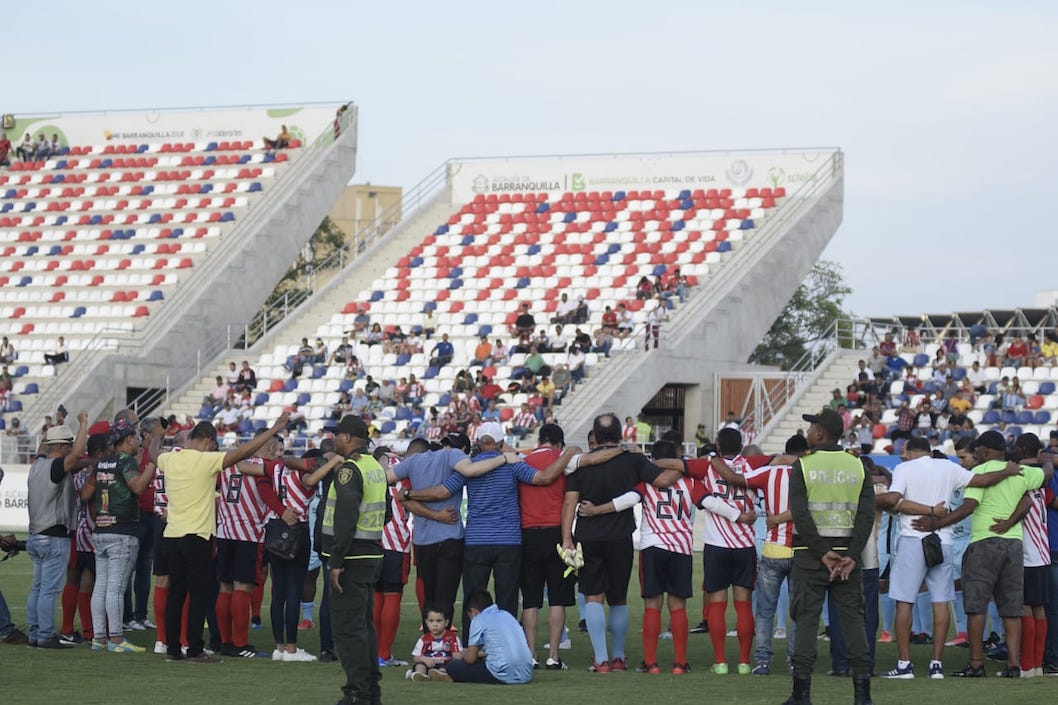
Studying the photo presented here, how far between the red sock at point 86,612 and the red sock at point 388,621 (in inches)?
115

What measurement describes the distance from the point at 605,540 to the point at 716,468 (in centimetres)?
104

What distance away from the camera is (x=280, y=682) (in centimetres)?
1238

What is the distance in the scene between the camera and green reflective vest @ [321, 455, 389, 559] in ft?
36.0

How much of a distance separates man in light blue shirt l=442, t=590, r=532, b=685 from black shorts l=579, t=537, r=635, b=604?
0.83 metres

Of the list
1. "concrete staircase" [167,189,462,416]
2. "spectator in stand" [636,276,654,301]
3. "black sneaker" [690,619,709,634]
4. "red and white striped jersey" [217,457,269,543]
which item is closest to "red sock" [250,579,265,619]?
"red and white striped jersey" [217,457,269,543]

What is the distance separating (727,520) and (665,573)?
2.15 feet

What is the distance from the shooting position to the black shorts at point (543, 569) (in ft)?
43.7

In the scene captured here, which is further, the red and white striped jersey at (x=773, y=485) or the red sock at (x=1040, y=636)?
the red sock at (x=1040, y=636)

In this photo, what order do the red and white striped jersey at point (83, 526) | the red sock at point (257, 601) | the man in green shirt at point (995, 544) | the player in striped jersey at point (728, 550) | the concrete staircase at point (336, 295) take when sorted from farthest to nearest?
1. the concrete staircase at point (336, 295)
2. the red sock at point (257, 601)
3. the red and white striped jersey at point (83, 526)
4. the player in striped jersey at point (728, 550)
5. the man in green shirt at point (995, 544)

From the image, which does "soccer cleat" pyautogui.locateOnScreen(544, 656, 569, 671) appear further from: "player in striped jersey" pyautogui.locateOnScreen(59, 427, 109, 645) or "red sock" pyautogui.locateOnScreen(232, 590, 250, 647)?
"player in striped jersey" pyautogui.locateOnScreen(59, 427, 109, 645)

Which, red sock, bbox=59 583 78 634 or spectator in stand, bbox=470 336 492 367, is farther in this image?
spectator in stand, bbox=470 336 492 367

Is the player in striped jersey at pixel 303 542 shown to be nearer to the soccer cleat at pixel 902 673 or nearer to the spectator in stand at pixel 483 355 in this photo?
the soccer cleat at pixel 902 673

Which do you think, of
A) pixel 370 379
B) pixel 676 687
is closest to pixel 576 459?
pixel 676 687

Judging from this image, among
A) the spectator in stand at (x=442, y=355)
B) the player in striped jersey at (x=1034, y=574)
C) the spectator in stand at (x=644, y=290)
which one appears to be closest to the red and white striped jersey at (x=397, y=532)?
the player in striped jersey at (x=1034, y=574)
